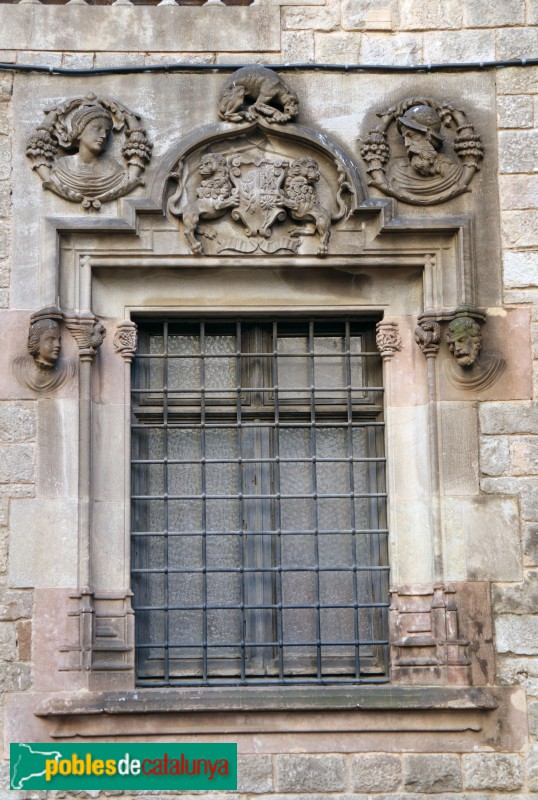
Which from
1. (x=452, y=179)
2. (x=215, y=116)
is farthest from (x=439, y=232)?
(x=215, y=116)

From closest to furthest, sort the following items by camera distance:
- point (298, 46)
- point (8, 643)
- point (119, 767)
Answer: point (119, 767), point (8, 643), point (298, 46)

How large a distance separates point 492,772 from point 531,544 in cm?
122

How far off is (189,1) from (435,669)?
4069 mm

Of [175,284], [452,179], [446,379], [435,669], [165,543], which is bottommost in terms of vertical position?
[435,669]

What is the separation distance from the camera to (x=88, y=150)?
7.84 meters

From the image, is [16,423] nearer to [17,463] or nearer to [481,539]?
[17,463]

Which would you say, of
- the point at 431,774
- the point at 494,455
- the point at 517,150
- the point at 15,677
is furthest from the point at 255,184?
the point at 431,774

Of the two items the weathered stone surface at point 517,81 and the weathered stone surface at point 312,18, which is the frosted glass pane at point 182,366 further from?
the weathered stone surface at point 517,81

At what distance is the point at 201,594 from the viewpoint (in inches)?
308

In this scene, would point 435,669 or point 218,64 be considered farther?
point 218,64

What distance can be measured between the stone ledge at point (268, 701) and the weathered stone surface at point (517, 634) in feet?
0.91

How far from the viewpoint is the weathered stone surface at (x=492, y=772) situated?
7352mm

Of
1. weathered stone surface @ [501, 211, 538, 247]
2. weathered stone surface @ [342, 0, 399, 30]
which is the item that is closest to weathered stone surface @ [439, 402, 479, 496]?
weathered stone surface @ [501, 211, 538, 247]

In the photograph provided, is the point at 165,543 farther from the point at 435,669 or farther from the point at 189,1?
the point at 189,1
